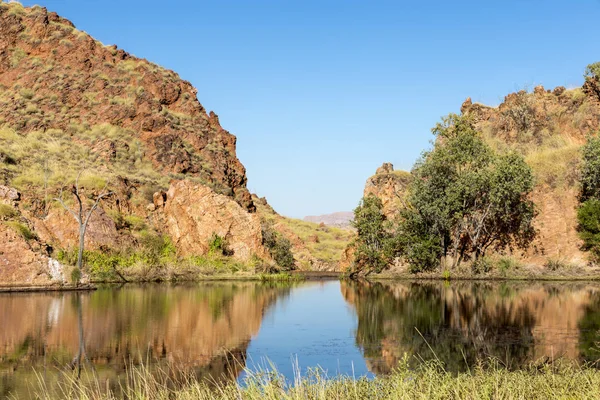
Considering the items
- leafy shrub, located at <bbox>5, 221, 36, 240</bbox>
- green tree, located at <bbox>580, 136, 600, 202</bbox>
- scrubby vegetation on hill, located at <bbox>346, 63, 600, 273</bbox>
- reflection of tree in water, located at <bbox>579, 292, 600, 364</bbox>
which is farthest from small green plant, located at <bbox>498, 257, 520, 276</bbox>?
leafy shrub, located at <bbox>5, 221, 36, 240</bbox>

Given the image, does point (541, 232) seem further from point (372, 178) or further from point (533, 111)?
point (372, 178)

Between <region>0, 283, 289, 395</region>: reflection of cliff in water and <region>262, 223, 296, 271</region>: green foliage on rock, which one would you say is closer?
<region>0, 283, 289, 395</region>: reflection of cliff in water

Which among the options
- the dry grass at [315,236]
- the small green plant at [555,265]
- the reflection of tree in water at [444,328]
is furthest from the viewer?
the dry grass at [315,236]

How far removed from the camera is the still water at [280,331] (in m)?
16.1

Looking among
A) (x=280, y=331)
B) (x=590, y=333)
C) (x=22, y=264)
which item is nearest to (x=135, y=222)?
(x=22, y=264)

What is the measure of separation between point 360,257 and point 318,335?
35.7 metres

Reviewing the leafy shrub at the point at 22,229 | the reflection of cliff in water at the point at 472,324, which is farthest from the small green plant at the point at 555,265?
the leafy shrub at the point at 22,229

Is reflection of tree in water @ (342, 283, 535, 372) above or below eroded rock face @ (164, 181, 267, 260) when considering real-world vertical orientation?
below

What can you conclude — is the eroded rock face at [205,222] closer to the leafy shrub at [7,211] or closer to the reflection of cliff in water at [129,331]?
the leafy shrub at [7,211]

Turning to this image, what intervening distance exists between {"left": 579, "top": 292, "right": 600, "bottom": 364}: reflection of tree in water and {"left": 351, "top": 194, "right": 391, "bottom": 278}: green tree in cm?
2576

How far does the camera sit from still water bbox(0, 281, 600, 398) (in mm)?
16078

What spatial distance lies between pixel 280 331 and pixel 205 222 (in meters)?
34.7

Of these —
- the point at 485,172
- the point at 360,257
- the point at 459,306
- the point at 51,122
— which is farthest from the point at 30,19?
the point at 459,306

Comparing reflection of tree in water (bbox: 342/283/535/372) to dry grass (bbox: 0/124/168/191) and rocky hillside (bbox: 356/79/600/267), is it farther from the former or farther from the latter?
dry grass (bbox: 0/124/168/191)
